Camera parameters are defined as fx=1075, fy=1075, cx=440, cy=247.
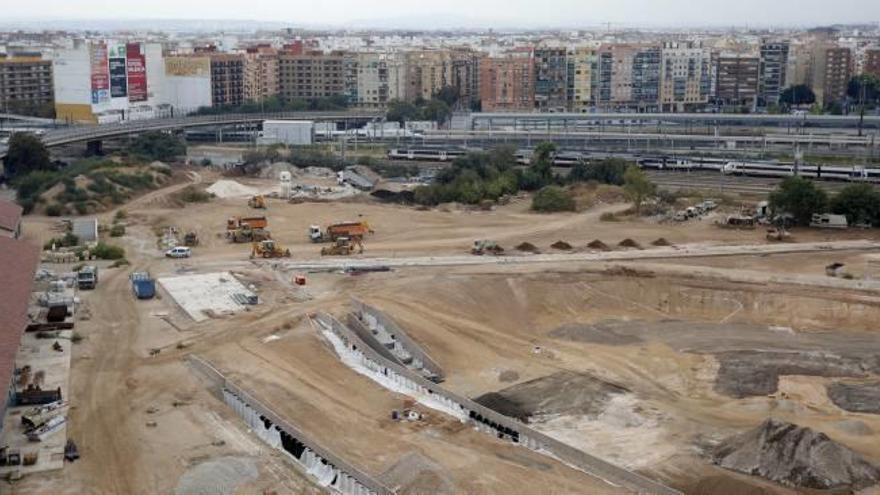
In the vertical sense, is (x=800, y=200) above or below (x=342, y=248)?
above

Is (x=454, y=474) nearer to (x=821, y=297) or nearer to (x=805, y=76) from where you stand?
(x=821, y=297)

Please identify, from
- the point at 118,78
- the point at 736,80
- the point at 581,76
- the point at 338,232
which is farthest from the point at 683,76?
the point at 338,232

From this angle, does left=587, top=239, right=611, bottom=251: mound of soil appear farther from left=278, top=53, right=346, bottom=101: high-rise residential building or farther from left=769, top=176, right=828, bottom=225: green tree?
left=278, top=53, right=346, bottom=101: high-rise residential building

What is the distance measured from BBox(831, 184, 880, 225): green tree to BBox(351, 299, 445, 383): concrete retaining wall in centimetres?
1642

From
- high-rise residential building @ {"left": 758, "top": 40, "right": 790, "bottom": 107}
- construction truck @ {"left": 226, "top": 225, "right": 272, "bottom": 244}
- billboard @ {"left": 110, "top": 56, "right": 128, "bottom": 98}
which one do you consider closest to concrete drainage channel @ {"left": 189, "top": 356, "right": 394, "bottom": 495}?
construction truck @ {"left": 226, "top": 225, "right": 272, "bottom": 244}

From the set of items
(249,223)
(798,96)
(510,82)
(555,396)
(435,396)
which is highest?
(510,82)

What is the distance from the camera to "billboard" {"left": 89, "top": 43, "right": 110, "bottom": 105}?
5609cm

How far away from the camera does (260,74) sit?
235ft

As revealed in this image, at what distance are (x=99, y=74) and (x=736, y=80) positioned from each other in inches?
1681

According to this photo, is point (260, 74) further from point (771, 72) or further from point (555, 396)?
point (555, 396)

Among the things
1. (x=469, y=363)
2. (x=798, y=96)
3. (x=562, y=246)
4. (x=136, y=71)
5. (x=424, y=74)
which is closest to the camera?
(x=469, y=363)

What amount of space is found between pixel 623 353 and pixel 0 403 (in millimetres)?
11682

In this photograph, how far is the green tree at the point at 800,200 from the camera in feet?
102

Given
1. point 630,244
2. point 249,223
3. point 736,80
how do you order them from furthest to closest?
point 736,80 → point 249,223 → point 630,244
